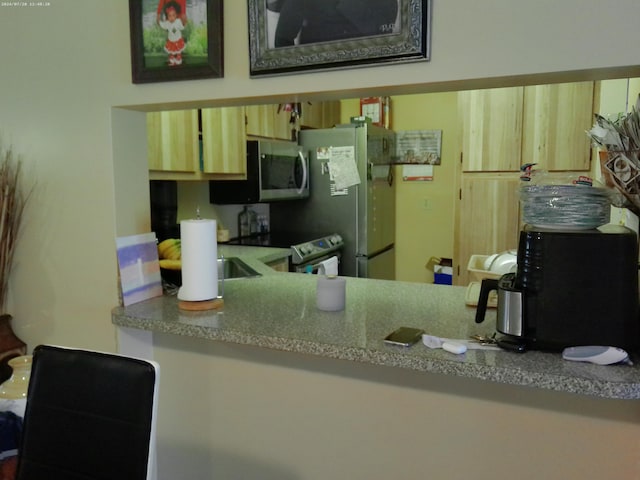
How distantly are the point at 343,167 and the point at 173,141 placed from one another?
5.48ft

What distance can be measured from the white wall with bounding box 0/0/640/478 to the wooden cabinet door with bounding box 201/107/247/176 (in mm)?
1007

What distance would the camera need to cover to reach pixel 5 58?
5.88 ft

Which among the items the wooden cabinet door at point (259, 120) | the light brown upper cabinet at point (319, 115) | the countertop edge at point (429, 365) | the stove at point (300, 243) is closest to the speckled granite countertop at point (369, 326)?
the countertop edge at point (429, 365)

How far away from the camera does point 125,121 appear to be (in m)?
1.69

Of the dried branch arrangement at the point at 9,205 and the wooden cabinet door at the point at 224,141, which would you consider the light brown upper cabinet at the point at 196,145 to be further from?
the dried branch arrangement at the point at 9,205

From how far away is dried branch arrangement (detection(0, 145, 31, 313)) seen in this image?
1.75 metres

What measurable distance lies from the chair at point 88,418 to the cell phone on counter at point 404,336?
58cm

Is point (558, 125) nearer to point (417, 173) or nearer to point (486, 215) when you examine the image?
point (486, 215)

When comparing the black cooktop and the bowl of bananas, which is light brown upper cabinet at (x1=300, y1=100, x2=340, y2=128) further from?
the bowl of bananas

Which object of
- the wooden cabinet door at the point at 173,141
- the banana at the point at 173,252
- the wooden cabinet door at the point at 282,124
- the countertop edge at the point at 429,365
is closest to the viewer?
the countertop edge at the point at 429,365

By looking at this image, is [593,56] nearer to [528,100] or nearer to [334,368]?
[334,368]

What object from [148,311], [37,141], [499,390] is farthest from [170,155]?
[499,390]

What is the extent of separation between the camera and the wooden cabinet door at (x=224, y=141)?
2797mm

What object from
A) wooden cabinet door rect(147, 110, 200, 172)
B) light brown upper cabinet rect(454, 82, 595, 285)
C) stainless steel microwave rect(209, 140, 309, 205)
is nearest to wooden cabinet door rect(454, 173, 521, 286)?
light brown upper cabinet rect(454, 82, 595, 285)
